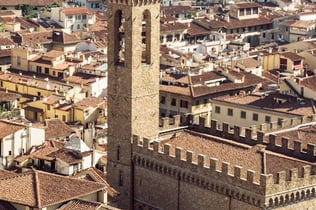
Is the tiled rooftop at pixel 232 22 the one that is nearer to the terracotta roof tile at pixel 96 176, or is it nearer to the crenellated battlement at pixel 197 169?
the terracotta roof tile at pixel 96 176

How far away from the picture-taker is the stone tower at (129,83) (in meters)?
43.1

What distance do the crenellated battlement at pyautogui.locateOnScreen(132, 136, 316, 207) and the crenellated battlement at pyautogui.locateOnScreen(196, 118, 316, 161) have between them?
2.99 meters

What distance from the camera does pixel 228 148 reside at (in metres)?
41.5

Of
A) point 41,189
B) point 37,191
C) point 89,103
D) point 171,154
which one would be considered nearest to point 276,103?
point 89,103

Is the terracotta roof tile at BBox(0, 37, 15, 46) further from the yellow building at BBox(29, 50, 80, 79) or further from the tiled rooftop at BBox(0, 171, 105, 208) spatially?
the tiled rooftop at BBox(0, 171, 105, 208)

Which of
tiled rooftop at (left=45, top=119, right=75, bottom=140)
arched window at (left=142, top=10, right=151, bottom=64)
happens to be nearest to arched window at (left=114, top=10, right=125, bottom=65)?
arched window at (left=142, top=10, right=151, bottom=64)

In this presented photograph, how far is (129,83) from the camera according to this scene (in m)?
43.1

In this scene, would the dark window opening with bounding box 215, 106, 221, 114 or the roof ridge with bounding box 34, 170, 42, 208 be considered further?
the dark window opening with bounding box 215, 106, 221, 114

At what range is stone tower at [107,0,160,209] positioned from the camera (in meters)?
43.1

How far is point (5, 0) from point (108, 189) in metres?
99.0

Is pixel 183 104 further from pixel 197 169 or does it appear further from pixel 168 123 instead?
pixel 197 169

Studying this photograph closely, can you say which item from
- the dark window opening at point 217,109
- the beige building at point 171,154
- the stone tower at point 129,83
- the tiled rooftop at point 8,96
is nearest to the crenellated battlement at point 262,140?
the beige building at point 171,154

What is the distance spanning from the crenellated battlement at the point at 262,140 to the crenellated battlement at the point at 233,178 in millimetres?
2986

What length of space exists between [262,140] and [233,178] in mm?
6175
